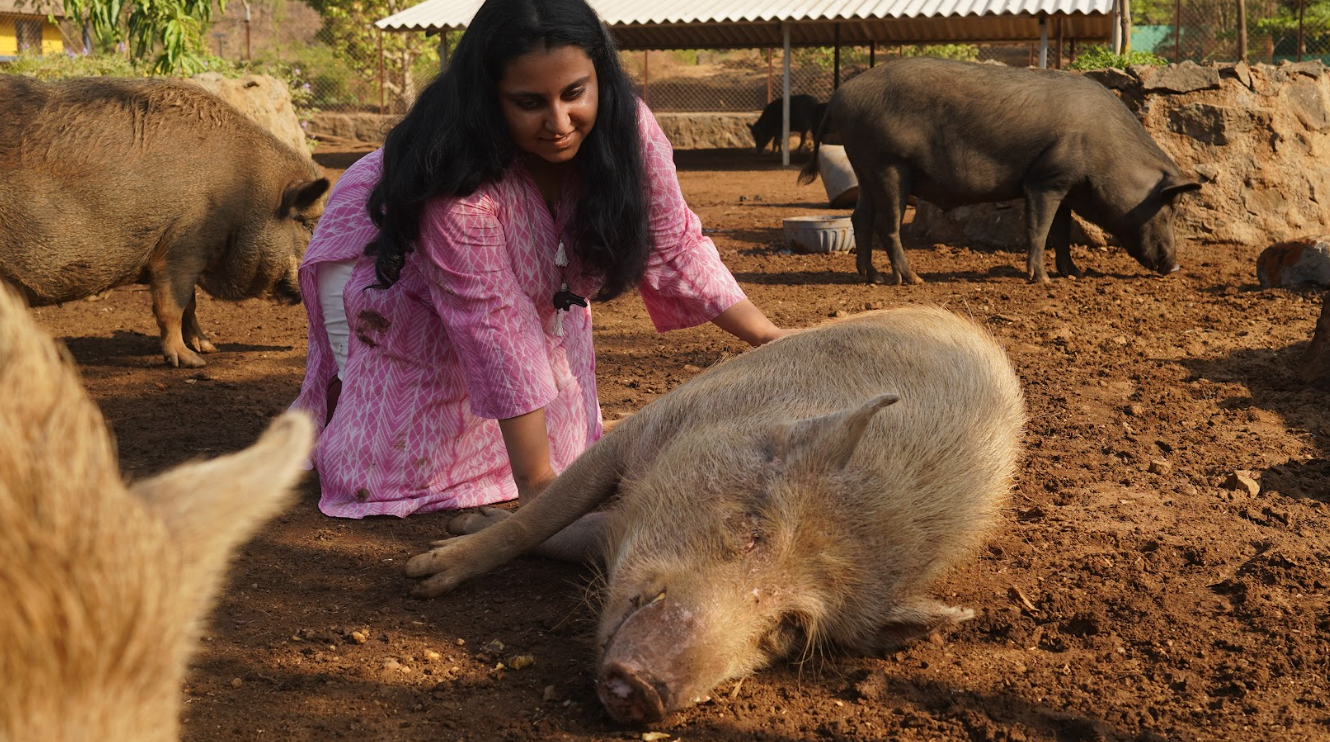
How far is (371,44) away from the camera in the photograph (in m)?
24.6

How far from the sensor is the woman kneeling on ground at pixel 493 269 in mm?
2963

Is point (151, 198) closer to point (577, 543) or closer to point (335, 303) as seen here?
point (335, 303)

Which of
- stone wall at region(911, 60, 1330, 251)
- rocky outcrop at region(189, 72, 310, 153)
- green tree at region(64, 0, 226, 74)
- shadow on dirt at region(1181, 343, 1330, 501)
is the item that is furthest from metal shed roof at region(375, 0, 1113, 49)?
shadow on dirt at region(1181, 343, 1330, 501)

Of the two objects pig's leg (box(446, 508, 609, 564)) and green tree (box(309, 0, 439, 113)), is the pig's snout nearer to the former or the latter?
pig's leg (box(446, 508, 609, 564))

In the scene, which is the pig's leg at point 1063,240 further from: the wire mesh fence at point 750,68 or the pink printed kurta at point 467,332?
the wire mesh fence at point 750,68

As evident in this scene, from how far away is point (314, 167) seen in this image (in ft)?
21.7

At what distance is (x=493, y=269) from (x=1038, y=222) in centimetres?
551

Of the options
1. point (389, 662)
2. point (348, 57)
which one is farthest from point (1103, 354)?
point (348, 57)

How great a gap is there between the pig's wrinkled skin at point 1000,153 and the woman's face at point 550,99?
5.02 metres

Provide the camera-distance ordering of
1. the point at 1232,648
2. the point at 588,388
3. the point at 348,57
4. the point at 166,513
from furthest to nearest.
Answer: the point at 348,57 → the point at 588,388 → the point at 1232,648 → the point at 166,513

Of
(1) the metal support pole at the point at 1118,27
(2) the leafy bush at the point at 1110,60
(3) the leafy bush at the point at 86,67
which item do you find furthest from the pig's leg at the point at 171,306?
(1) the metal support pole at the point at 1118,27

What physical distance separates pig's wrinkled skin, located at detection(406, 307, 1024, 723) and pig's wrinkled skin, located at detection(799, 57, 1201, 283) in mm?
4443

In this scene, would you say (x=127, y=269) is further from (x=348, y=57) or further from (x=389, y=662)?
(x=348, y=57)

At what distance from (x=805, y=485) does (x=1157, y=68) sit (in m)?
7.89
